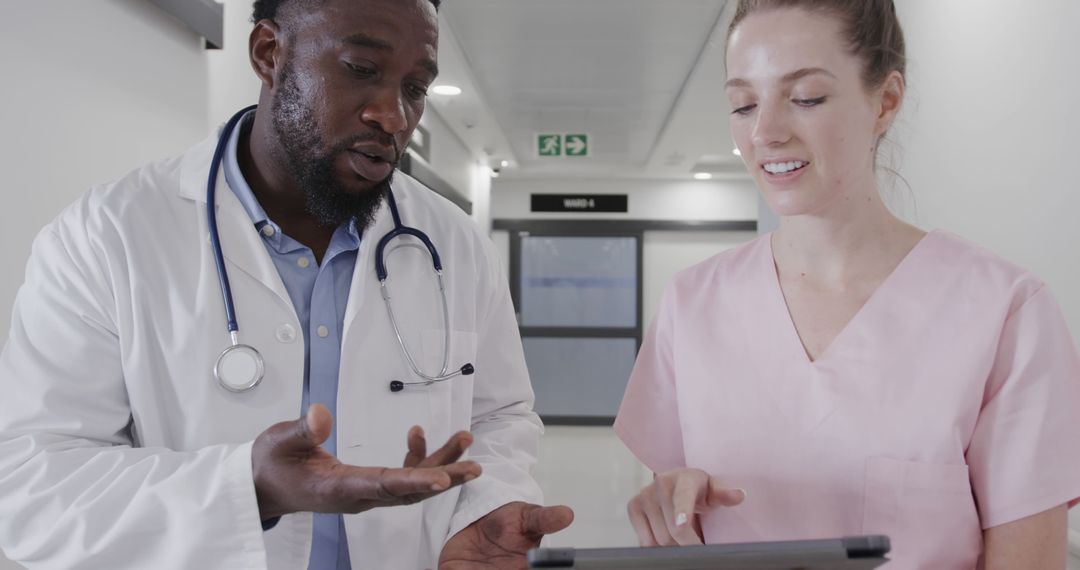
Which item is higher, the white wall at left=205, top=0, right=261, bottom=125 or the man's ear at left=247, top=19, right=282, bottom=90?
the white wall at left=205, top=0, right=261, bottom=125

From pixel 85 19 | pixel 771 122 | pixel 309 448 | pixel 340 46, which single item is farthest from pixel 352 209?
pixel 85 19

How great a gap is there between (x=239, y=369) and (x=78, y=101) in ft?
2.91

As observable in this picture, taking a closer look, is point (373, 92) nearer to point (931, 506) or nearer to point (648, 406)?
point (648, 406)

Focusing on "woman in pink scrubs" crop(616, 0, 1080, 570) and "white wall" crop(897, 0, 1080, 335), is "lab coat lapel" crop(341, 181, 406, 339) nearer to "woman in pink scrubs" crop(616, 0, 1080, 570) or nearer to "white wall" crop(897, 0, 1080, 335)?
"woman in pink scrubs" crop(616, 0, 1080, 570)

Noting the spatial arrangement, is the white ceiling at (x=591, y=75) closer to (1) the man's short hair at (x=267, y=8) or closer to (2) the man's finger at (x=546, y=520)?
(1) the man's short hair at (x=267, y=8)

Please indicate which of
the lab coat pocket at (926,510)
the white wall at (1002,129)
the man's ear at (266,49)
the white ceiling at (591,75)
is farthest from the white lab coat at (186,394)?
the white ceiling at (591,75)

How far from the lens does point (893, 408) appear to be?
1.06 m

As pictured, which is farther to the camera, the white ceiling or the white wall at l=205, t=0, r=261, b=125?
the white ceiling

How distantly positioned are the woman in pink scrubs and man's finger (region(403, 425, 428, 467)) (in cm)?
32

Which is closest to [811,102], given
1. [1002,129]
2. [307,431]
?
[307,431]

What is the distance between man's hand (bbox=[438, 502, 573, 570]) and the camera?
3.65 feet

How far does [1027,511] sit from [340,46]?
Result: 112cm

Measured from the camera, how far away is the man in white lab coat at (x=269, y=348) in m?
0.95

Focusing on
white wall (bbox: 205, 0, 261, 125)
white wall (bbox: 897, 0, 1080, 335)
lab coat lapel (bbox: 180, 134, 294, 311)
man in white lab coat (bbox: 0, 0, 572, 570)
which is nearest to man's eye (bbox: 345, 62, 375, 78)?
man in white lab coat (bbox: 0, 0, 572, 570)
